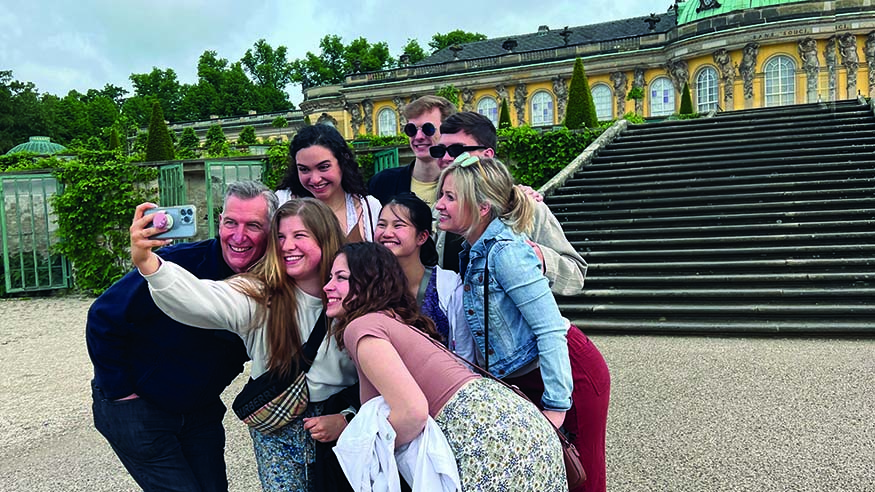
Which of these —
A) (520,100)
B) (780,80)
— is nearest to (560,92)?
(520,100)

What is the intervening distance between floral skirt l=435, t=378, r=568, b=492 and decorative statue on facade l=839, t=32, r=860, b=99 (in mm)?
38131

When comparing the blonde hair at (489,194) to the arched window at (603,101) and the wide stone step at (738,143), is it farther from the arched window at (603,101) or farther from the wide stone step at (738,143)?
the arched window at (603,101)

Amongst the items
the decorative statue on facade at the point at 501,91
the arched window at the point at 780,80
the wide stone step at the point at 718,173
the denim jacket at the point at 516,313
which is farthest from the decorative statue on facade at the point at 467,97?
the denim jacket at the point at 516,313

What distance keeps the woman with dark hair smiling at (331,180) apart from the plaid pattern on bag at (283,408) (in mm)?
924

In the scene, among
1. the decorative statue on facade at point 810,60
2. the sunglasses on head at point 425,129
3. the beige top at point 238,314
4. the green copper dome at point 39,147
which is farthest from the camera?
the green copper dome at point 39,147

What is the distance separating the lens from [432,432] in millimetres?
1860

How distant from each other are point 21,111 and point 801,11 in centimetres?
6046

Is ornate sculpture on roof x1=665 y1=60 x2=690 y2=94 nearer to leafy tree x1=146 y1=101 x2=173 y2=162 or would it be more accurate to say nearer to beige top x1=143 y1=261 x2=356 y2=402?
leafy tree x1=146 y1=101 x2=173 y2=162

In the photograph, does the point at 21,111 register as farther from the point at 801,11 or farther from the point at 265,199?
the point at 265,199

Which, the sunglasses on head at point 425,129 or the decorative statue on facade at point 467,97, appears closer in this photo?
the sunglasses on head at point 425,129

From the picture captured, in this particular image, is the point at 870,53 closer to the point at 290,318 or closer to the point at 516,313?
the point at 516,313

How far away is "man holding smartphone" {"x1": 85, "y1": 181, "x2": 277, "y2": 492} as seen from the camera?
7.35 ft

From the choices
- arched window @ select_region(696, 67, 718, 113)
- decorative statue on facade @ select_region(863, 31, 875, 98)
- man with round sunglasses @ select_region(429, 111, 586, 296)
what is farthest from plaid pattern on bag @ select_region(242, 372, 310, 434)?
decorative statue on facade @ select_region(863, 31, 875, 98)

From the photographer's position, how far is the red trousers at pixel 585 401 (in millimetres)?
2342
